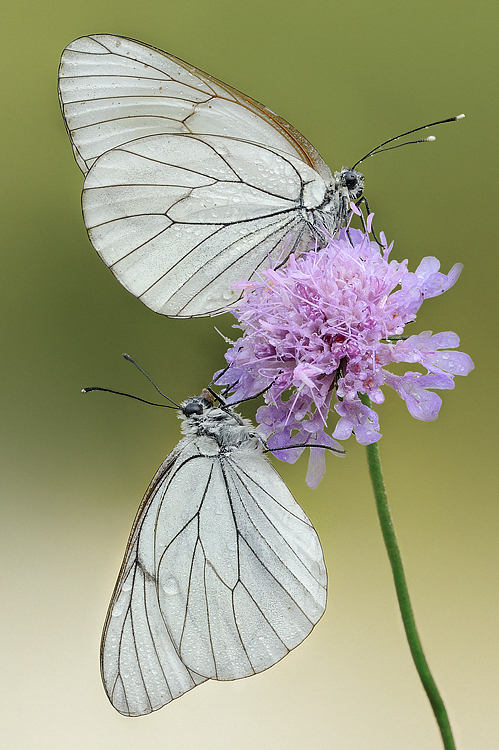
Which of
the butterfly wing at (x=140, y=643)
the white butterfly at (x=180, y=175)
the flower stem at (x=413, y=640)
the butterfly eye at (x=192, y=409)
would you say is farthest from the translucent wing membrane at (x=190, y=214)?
→ the flower stem at (x=413, y=640)

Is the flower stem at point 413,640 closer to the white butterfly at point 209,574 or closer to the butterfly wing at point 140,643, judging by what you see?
Result: the white butterfly at point 209,574

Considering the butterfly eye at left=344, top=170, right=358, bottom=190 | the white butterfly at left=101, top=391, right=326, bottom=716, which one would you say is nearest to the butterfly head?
the butterfly eye at left=344, top=170, right=358, bottom=190

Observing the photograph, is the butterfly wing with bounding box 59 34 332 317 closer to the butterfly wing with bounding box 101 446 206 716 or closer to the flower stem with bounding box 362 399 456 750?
the butterfly wing with bounding box 101 446 206 716

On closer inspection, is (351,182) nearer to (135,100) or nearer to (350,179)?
(350,179)

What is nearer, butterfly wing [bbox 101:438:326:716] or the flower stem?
the flower stem

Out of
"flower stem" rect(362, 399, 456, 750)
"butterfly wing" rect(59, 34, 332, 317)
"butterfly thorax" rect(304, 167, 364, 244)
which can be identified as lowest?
"flower stem" rect(362, 399, 456, 750)

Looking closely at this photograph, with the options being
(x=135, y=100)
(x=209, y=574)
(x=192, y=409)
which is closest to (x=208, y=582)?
(x=209, y=574)
